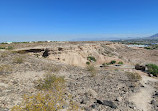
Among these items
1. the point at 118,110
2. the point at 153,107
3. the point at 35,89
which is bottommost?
the point at 153,107

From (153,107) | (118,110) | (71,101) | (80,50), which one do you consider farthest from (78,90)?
(80,50)

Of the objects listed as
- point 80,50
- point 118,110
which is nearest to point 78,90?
point 118,110

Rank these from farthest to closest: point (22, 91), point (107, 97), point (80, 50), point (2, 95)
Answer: point (80, 50), point (107, 97), point (22, 91), point (2, 95)

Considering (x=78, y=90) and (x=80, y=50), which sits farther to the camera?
(x=80, y=50)

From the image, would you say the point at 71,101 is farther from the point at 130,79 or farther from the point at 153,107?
the point at 130,79

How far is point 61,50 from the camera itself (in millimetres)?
21438

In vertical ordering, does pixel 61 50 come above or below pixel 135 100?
above

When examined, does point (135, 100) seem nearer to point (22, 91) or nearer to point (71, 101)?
point (71, 101)

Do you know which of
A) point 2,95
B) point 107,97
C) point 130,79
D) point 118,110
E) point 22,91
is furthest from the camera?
point 130,79

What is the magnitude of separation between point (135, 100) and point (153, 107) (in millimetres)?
873

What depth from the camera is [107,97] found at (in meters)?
5.89

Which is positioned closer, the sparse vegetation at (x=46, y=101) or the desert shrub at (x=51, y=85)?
the sparse vegetation at (x=46, y=101)

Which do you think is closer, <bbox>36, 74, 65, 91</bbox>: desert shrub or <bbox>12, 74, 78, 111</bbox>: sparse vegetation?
<bbox>12, 74, 78, 111</bbox>: sparse vegetation

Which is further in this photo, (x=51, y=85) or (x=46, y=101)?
(x=51, y=85)
